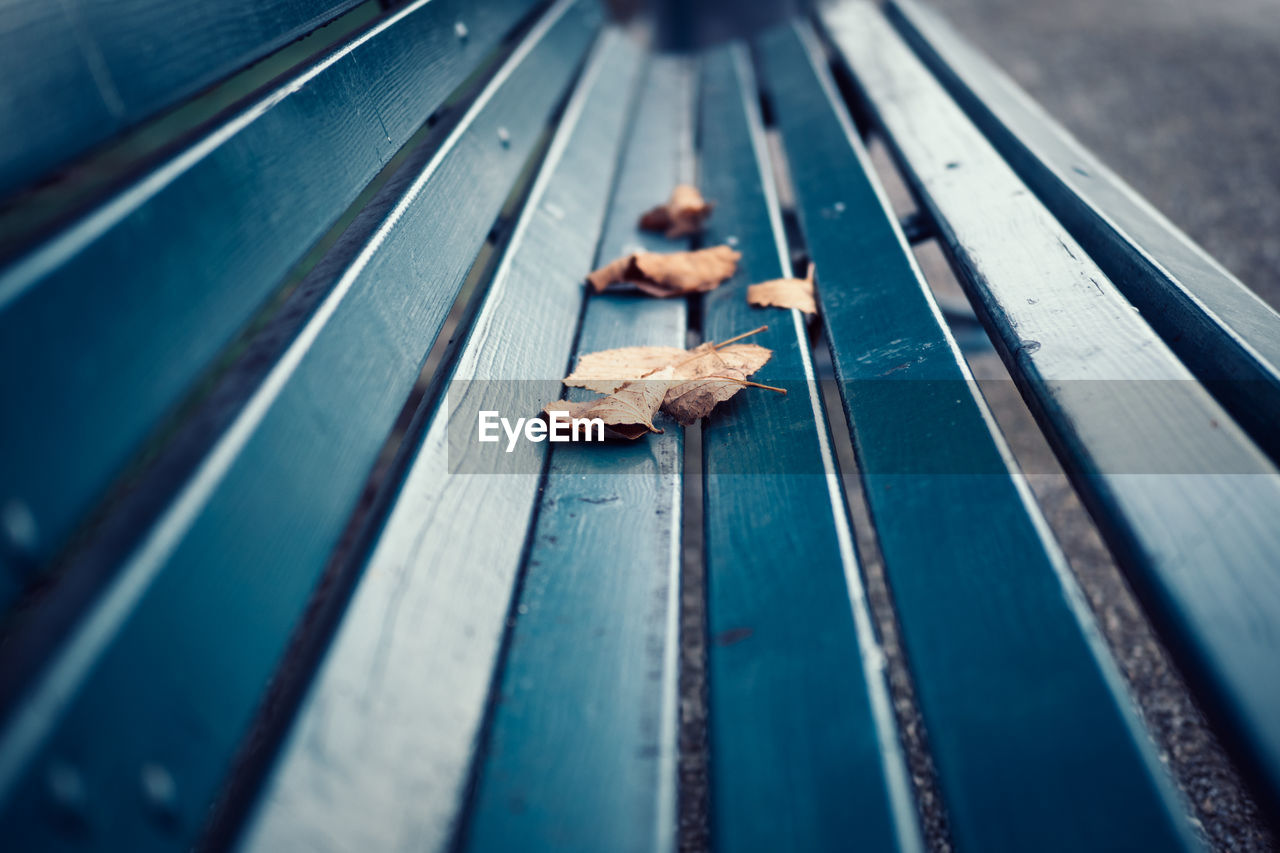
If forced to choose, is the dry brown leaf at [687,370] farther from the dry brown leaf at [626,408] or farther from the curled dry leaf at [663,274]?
the curled dry leaf at [663,274]

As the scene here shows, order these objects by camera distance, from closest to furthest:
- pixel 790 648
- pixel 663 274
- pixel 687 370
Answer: pixel 790 648
pixel 687 370
pixel 663 274

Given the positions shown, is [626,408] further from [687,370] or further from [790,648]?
[790,648]

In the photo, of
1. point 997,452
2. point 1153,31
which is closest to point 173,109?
point 997,452

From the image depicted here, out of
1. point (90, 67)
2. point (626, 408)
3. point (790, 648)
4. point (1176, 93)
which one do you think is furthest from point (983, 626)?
point (1176, 93)

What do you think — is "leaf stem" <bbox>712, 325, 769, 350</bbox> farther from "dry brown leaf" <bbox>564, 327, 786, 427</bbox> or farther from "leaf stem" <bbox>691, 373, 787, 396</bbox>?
"leaf stem" <bbox>691, 373, 787, 396</bbox>

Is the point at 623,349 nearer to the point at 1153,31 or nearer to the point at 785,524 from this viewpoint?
the point at 785,524

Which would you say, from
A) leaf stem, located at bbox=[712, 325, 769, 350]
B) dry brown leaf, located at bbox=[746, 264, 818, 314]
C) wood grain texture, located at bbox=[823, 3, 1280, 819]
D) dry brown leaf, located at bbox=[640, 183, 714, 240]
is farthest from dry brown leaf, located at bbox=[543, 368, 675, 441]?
dry brown leaf, located at bbox=[640, 183, 714, 240]

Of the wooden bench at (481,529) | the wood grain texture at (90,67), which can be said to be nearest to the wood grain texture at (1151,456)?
the wooden bench at (481,529)
